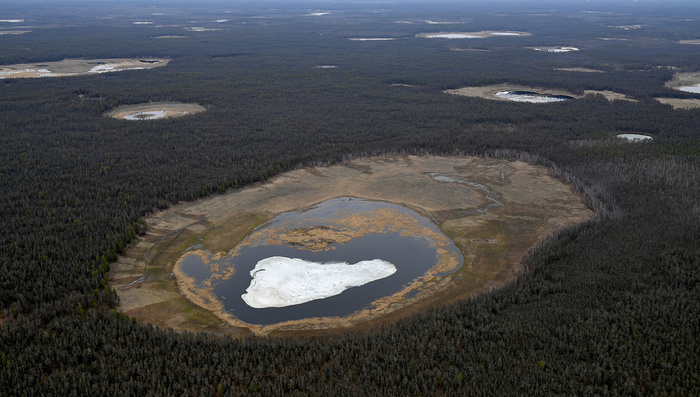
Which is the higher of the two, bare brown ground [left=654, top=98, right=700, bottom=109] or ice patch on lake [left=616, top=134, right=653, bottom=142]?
bare brown ground [left=654, top=98, right=700, bottom=109]

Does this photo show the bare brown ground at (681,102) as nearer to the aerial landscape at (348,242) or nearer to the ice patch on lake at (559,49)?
the aerial landscape at (348,242)

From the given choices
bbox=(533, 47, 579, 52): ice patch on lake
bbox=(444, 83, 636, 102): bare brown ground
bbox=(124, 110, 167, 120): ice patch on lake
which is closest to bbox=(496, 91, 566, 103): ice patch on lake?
bbox=(444, 83, 636, 102): bare brown ground

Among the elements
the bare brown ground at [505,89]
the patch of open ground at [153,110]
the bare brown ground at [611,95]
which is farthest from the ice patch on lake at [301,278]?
the bare brown ground at [611,95]

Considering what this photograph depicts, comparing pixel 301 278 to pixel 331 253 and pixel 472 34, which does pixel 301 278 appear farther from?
pixel 472 34

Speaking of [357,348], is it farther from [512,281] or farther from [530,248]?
[530,248]

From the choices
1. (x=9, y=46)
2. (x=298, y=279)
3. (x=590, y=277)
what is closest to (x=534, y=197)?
(x=590, y=277)

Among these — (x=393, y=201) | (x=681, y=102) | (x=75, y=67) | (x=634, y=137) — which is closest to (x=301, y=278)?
→ (x=393, y=201)

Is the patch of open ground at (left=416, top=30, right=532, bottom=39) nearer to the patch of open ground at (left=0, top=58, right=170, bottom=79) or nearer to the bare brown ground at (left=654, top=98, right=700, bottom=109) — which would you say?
the patch of open ground at (left=0, top=58, right=170, bottom=79)
